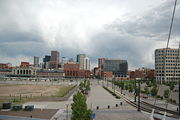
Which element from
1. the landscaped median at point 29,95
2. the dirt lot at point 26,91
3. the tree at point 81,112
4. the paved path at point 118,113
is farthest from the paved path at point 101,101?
the tree at point 81,112

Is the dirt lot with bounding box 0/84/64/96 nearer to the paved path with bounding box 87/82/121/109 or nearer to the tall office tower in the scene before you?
the paved path with bounding box 87/82/121/109

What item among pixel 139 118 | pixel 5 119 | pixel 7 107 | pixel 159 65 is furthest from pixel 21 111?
pixel 159 65

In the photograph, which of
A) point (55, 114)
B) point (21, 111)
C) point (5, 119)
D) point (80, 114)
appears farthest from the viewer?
point (21, 111)

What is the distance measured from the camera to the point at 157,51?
155 m

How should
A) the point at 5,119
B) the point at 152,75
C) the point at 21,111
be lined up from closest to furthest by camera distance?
the point at 5,119 < the point at 21,111 < the point at 152,75

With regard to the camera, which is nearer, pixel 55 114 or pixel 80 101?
pixel 80 101

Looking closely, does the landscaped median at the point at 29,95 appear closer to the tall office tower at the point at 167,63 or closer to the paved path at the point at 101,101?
the paved path at the point at 101,101

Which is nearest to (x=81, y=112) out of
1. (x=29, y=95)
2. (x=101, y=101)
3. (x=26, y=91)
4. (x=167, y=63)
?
(x=101, y=101)

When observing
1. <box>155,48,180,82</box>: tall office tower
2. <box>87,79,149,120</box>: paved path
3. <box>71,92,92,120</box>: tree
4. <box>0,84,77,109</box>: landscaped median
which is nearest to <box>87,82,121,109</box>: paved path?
<box>87,79,149,120</box>: paved path

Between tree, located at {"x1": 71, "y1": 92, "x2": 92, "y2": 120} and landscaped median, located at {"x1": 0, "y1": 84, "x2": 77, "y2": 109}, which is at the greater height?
tree, located at {"x1": 71, "y1": 92, "x2": 92, "y2": 120}

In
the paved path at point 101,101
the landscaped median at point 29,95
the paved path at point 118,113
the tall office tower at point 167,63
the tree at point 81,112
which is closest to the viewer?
the tree at point 81,112

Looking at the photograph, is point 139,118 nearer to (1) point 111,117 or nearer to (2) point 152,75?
(1) point 111,117

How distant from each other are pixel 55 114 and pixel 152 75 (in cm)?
17295

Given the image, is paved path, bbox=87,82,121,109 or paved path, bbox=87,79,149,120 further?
paved path, bbox=87,82,121,109
